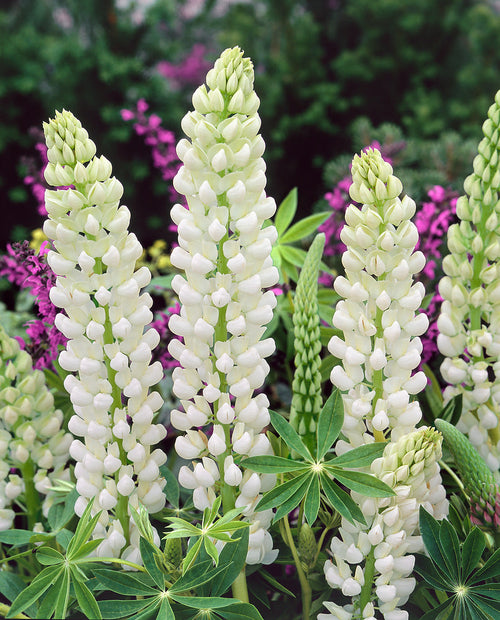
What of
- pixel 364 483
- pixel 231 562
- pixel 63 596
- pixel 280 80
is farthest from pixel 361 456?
pixel 280 80

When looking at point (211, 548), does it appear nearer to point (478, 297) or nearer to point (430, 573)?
point (430, 573)

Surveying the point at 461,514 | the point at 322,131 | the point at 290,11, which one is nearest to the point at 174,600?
the point at 461,514

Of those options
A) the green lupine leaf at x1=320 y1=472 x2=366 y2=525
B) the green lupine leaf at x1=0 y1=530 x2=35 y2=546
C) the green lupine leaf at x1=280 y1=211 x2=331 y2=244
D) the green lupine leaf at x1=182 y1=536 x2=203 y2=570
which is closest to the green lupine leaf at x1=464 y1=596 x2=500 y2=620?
the green lupine leaf at x1=320 y1=472 x2=366 y2=525

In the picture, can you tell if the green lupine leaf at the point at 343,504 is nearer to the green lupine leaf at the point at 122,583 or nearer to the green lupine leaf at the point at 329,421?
the green lupine leaf at the point at 329,421

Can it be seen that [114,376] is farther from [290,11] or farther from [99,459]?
[290,11]

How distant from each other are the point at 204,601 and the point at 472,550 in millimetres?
210

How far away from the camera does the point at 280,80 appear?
2.33m

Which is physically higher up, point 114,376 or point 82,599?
point 114,376

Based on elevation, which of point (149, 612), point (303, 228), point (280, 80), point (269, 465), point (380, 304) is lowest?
point (149, 612)

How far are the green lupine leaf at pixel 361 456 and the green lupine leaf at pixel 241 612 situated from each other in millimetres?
124

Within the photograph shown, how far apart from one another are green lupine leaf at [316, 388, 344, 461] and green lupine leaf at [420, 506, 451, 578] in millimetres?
87

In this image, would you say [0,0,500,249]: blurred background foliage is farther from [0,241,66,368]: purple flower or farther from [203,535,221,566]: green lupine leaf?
[203,535,221,566]: green lupine leaf

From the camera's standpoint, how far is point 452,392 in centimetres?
64

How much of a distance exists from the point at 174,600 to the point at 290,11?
2279mm
